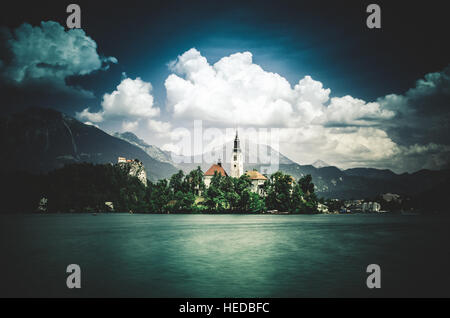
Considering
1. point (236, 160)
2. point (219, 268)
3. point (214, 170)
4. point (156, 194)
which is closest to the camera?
point (219, 268)

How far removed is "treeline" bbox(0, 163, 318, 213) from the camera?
13788 cm

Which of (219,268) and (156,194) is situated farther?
(156,194)

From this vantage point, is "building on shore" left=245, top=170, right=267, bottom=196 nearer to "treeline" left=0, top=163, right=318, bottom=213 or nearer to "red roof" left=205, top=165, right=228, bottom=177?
"red roof" left=205, top=165, right=228, bottom=177

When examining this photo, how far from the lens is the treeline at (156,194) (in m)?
138

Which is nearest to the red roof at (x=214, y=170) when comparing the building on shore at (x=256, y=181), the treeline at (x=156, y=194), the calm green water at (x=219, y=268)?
the building on shore at (x=256, y=181)

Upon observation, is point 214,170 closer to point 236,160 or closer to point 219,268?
point 236,160

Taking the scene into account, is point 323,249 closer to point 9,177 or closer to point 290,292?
point 290,292

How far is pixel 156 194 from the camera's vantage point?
485ft

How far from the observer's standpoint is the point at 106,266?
96.6 ft

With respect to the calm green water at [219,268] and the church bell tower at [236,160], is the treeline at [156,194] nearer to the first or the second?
the church bell tower at [236,160]

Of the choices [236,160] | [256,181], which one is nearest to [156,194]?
[236,160]

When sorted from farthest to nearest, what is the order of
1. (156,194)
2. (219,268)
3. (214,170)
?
(214,170) < (156,194) < (219,268)

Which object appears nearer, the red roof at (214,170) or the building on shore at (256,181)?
the building on shore at (256,181)
